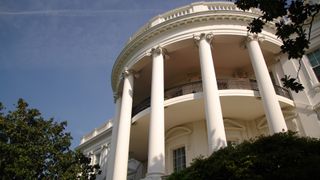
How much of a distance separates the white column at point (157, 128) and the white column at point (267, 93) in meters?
4.95

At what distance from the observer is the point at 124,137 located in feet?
51.3

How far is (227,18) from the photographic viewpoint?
53.3ft

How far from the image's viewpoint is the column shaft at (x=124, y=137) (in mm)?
14428

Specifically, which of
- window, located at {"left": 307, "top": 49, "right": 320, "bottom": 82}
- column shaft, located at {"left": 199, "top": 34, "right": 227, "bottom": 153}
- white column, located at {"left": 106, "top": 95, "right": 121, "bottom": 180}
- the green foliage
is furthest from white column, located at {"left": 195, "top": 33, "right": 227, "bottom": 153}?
white column, located at {"left": 106, "top": 95, "right": 121, "bottom": 180}

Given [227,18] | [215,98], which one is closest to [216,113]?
[215,98]

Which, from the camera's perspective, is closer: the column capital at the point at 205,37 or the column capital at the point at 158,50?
the column capital at the point at 205,37

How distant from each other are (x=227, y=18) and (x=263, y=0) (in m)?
10.3

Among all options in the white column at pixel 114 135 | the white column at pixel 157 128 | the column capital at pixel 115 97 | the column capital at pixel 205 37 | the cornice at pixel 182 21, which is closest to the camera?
the white column at pixel 157 128

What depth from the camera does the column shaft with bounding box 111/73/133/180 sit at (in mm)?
14428

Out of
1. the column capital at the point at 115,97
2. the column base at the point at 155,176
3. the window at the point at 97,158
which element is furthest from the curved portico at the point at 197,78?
the window at the point at 97,158

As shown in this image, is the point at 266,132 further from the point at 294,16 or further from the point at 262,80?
the point at 294,16

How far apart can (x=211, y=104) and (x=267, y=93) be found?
2.87 m

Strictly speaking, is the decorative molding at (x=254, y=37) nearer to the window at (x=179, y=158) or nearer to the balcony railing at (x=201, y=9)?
the balcony railing at (x=201, y=9)

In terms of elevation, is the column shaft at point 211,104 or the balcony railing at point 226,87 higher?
the balcony railing at point 226,87
